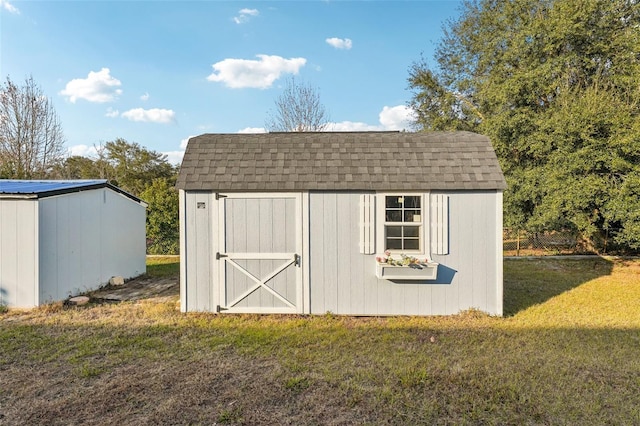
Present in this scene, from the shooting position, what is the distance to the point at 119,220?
7793mm

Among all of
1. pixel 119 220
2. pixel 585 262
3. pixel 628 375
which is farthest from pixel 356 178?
pixel 585 262

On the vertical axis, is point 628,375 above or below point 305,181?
below

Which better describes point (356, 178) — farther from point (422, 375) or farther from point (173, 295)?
point (173, 295)

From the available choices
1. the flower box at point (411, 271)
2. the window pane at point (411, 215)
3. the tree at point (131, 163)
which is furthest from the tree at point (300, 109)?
the flower box at point (411, 271)

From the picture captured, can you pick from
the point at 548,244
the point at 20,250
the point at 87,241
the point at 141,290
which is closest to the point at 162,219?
the point at 87,241

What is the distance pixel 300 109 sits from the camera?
16922 millimetres

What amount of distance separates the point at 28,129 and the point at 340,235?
18.9 m

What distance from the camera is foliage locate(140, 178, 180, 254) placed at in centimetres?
1155

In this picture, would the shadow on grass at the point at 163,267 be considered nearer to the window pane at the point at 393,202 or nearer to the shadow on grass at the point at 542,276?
the window pane at the point at 393,202

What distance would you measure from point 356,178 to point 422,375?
3.03 meters

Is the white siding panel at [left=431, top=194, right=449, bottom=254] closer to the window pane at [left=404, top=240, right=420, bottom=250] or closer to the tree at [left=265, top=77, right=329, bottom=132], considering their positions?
the window pane at [left=404, top=240, right=420, bottom=250]

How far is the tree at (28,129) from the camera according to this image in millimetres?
15414

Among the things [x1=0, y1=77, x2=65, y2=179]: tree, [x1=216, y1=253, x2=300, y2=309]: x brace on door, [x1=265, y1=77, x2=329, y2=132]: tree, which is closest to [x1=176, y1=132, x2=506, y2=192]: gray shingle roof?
[x1=216, y1=253, x2=300, y2=309]: x brace on door

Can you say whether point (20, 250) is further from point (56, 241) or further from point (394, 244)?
point (394, 244)
